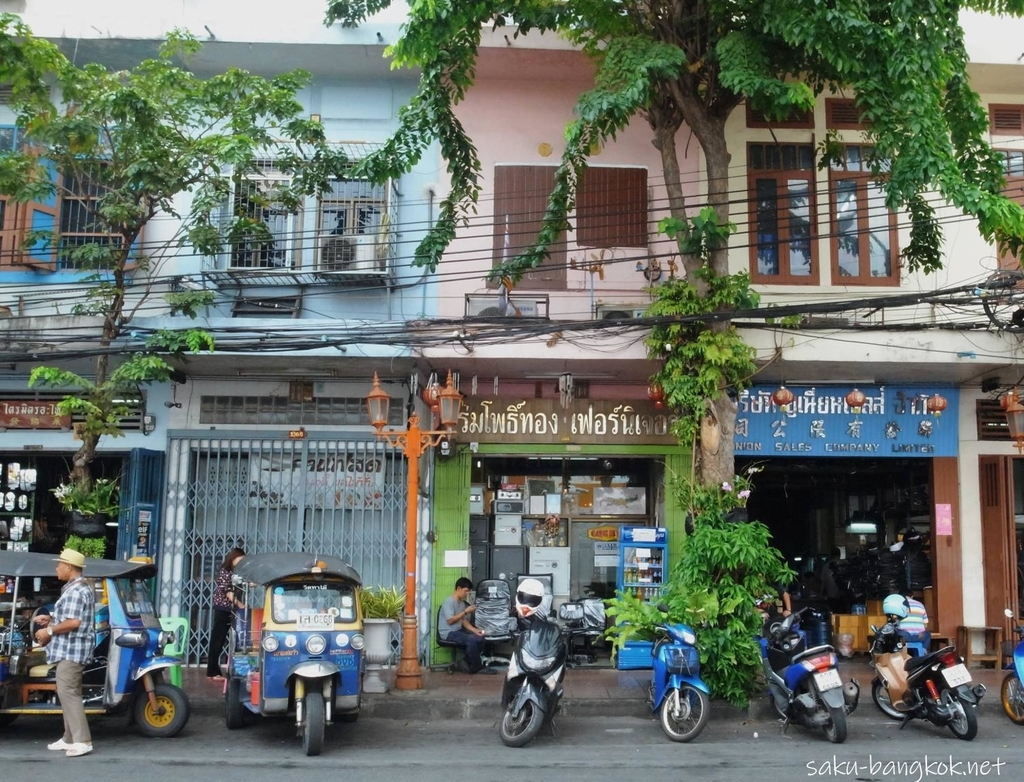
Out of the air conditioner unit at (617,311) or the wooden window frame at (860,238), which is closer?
the air conditioner unit at (617,311)

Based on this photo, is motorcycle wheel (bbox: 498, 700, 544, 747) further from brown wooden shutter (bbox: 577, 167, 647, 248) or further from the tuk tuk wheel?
brown wooden shutter (bbox: 577, 167, 647, 248)

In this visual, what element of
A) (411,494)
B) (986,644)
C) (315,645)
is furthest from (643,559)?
(315,645)

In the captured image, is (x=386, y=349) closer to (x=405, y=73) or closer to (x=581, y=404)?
(x=581, y=404)

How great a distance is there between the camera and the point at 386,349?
11.8 m

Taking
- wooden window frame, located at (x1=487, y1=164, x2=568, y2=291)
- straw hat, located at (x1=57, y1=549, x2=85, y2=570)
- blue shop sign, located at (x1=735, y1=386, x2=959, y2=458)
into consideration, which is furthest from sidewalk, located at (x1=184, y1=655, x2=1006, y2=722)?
wooden window frame, located at (x1=487, y1=164, x2=568, y2=291)

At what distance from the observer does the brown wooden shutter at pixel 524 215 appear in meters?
12.7

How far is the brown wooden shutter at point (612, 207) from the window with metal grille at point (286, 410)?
3.52m

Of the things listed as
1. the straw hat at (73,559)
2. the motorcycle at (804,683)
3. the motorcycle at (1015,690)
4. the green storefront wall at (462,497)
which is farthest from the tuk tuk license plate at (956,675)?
the straw hat at (73,559)

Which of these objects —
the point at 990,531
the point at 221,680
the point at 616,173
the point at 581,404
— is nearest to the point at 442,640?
the point at 221,680

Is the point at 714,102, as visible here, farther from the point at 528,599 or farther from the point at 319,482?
the point at 319,482

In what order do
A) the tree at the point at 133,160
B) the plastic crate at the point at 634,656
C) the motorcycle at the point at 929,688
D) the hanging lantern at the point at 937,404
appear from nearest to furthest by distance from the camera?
1. the motorcycle at the point at 929,688
2. the tree at the point at 133,160
3. the plastic crate at the point at 634,656
4. the hanging lantern at the point at 937,404

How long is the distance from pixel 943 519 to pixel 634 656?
4.81 meters

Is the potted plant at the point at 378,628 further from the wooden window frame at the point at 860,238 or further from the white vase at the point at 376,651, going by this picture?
the wooden window frame at the point at 860,238

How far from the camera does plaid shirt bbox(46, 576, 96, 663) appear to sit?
8055 mm
